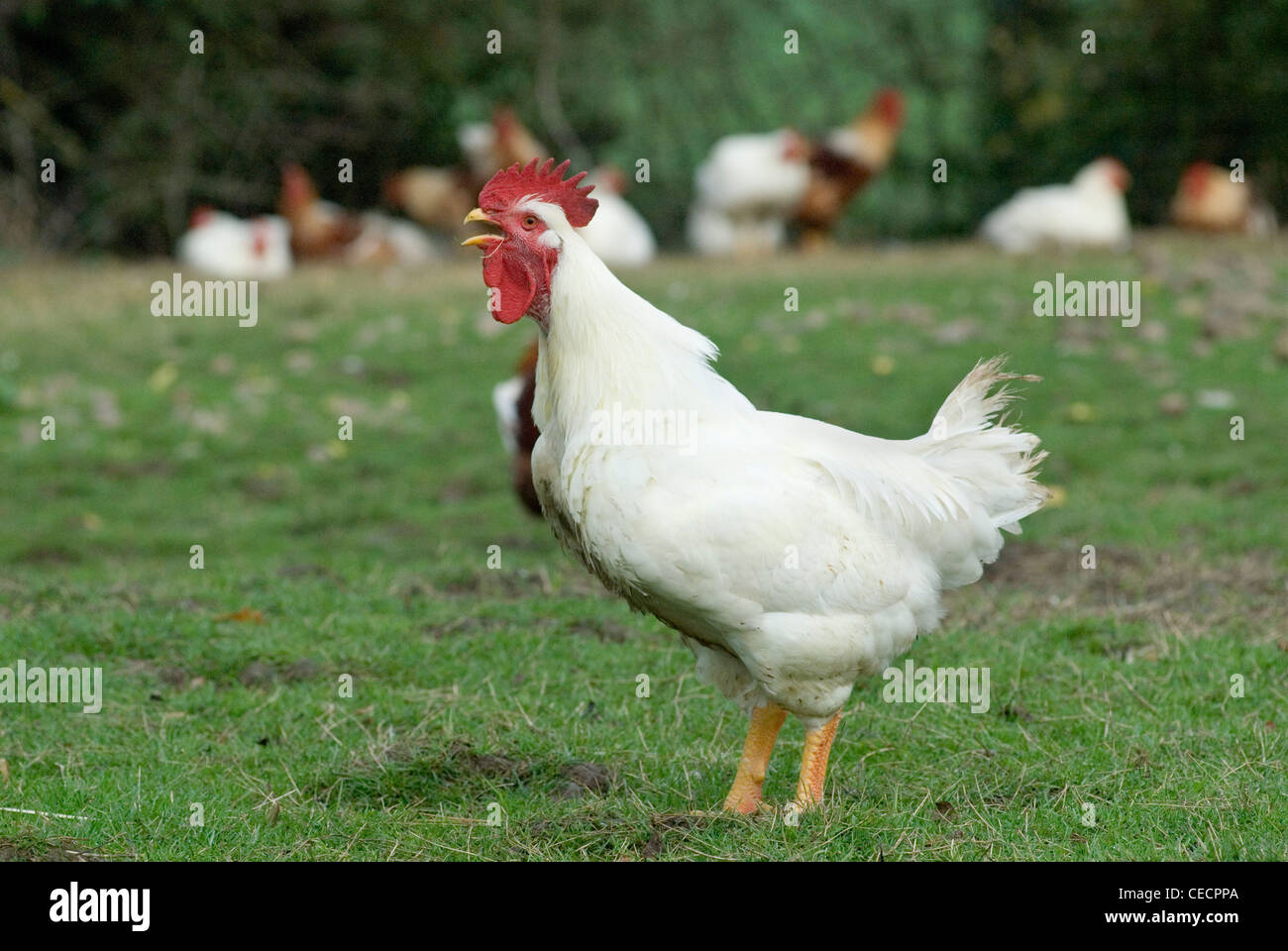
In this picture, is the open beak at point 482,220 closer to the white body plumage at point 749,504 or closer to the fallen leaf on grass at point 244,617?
the white body plumage at point 749,504

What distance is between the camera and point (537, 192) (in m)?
5.13

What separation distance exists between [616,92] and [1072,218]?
6.87m

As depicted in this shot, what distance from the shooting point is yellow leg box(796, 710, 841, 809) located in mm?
5250

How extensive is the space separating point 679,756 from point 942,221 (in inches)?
669

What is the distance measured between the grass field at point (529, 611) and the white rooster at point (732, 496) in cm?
55

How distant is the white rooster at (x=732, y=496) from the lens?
485cm

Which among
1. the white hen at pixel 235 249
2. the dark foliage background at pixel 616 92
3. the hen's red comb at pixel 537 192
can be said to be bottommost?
the hen's red comb at pixel 537 192

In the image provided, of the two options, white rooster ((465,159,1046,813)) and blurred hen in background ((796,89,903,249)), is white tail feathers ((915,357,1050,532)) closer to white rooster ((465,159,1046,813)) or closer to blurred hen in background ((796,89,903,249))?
white rooster ((465,159,1046,813))

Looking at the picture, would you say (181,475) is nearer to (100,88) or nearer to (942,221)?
(100,88)

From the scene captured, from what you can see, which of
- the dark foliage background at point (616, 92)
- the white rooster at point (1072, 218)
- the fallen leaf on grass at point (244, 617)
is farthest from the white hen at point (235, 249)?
the fallen leaf on grass at point (244, 617)

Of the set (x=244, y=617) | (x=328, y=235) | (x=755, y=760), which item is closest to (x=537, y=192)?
(x=755, y=760)

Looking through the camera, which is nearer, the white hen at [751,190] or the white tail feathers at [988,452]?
the white tail feathers at [988,452]

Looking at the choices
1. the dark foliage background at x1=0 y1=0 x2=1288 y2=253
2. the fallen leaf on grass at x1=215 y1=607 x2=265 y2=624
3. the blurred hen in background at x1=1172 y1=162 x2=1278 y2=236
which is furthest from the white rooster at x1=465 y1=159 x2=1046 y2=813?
the dark foliage background at x1=0 y1=0 x2=1288 y2=253

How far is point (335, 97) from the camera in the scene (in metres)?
20.5
